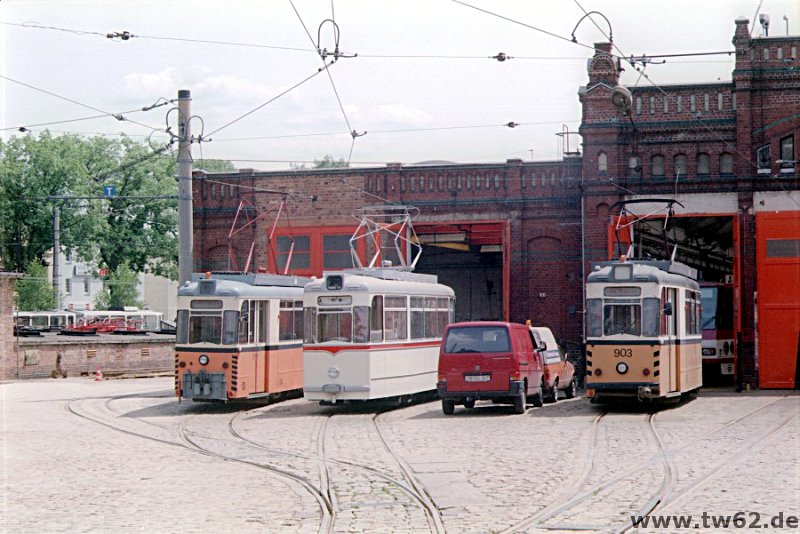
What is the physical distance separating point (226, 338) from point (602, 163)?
45.2ft

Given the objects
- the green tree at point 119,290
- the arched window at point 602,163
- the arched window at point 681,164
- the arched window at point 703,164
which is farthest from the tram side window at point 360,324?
the green tree at point 119,290

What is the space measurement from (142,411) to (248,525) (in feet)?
47.5

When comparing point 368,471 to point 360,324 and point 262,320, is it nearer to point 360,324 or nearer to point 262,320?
point 360,324

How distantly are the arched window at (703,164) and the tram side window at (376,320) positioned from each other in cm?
1288

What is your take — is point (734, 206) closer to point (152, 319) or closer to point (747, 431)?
point (747, 431)

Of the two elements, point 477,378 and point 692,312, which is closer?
point 477,378

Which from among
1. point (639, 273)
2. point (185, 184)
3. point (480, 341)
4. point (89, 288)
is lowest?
point (480, 341)

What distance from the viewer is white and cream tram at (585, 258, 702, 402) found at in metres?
22.0

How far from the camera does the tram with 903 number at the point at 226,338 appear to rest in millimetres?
23297

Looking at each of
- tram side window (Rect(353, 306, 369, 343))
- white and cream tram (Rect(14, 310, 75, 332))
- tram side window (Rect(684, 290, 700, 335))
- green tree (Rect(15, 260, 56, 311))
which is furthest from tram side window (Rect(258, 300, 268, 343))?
green tree (Rect(15, 260, 56, 311))

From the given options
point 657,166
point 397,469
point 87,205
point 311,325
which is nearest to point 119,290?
point 87,205

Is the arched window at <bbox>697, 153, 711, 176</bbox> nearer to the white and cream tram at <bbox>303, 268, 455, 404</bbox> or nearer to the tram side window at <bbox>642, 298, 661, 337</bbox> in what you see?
the tram side window at <bbox>642, 298, 661, 337</bbox>

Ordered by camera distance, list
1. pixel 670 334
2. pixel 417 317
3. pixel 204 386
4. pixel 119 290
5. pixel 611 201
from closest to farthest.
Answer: pixel 670 334
pixel 204 386
pixel 417 317
pixel 611 201
pixel 119 290

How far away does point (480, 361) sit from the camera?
71.6ft
